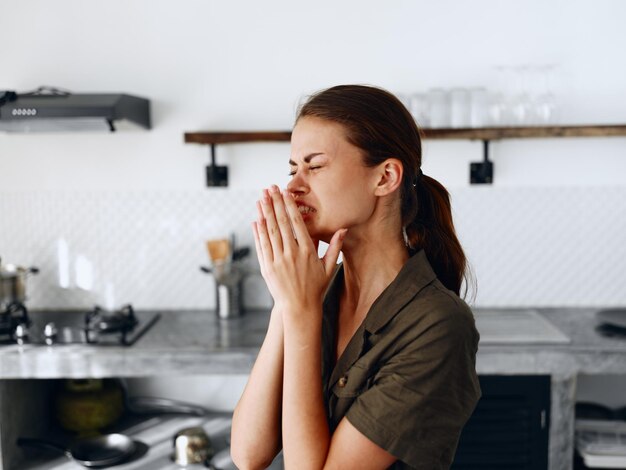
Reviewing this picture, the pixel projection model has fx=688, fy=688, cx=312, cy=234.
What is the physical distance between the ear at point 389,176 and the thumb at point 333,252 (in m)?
0.12

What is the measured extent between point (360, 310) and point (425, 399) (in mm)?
310

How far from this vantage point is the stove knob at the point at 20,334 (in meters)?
2.83

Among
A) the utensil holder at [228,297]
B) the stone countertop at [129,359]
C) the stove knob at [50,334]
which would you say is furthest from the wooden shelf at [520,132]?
the stove knob at [50,334]

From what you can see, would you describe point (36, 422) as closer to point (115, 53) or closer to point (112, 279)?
point (112, 279)

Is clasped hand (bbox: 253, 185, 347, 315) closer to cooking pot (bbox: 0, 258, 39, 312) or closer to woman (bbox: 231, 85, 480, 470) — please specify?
woman (bbox: 231, 85, 480, 470)

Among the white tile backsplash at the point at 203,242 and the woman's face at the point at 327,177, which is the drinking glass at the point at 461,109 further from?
the woman's face at the point at 327,177

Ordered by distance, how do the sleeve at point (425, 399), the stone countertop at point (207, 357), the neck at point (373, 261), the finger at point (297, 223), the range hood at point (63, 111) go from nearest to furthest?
the sleeve at point (425, 399) < the finger at point (297, 223) < the neck at point (373, 261) < the stone countertop at point (207, 357) < the range hood at point (63, 111)

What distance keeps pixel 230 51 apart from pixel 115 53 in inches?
21.7

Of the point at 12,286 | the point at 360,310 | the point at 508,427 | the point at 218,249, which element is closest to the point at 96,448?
the point at 12,286

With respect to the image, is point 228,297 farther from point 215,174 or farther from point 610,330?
point 610,330

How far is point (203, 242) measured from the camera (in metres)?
3.37

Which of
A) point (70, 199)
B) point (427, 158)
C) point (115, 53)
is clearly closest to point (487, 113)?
point (427, 158)

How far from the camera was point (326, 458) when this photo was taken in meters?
1.25

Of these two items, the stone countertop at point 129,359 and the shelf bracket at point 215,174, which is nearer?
the stone countertop at point 129,359
